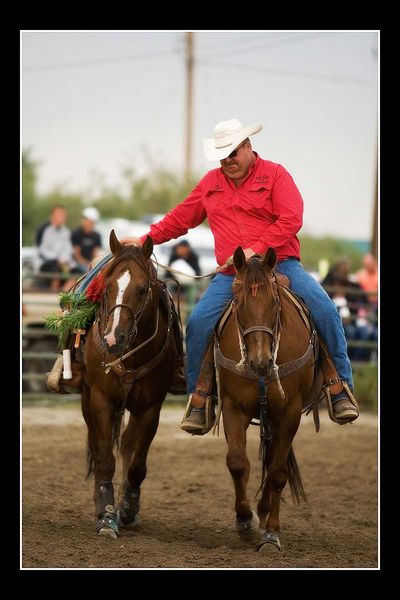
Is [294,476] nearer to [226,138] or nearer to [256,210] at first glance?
[256,210]

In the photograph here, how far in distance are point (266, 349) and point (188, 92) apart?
25548 millimetres

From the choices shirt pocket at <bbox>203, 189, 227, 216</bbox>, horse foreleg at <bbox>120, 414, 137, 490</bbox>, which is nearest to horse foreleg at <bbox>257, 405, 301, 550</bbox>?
horse foreleg at <bbox>120, 414, 137, 490</bbox>

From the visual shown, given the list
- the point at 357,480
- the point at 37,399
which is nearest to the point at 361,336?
the point at 37,399

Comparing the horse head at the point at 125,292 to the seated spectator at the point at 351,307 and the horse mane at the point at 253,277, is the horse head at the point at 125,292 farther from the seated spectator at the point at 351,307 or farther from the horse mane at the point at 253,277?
the seated spectator at the point at 351,307

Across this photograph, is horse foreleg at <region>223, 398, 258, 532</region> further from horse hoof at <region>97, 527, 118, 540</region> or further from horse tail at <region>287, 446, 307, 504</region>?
horse hoof at <region>97, 527, 118, 540</region>

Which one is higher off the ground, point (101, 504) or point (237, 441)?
point (237, 441)

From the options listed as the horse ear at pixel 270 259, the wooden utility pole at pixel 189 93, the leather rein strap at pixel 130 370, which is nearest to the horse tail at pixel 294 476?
the leather rein strap at pixel 130 370

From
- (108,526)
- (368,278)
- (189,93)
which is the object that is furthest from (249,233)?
(189,93)

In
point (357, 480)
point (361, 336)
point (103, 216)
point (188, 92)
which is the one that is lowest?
point (357, 480)

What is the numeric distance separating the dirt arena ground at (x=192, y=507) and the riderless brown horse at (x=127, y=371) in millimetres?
317

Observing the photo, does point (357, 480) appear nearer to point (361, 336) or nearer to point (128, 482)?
point (128, 482)

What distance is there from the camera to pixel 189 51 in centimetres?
3003

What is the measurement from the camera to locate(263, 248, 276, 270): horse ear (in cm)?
615

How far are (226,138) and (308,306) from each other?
4.06 feet
